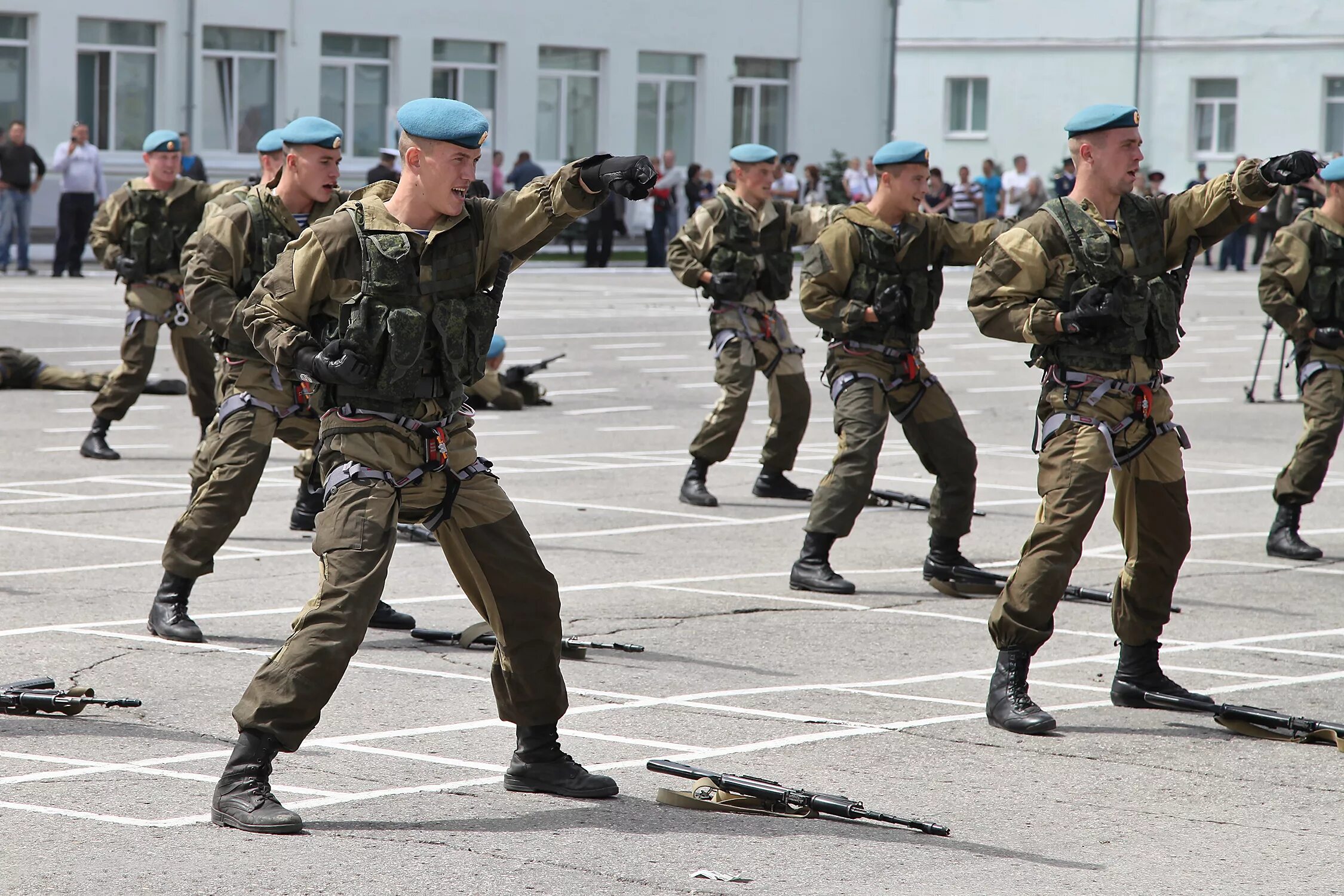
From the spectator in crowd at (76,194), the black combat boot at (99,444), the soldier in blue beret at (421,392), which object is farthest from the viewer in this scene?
the spectator in crowd at (76,194)

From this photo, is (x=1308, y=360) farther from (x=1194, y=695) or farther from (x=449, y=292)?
(x=449, y=292)

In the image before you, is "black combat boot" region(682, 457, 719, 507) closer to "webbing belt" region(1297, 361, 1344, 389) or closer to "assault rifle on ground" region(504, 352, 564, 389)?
"webbing belt" region(1297, 361, 1344, 389)

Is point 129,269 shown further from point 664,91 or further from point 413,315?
point 664,91

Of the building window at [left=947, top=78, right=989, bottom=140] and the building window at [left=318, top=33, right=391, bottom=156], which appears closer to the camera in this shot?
the building window at [left=318, top=33, right=391, bottom=156]

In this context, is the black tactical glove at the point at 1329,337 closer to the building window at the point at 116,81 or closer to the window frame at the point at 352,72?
the building window at the point at 116,81

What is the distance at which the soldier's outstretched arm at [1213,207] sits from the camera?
23.0ft

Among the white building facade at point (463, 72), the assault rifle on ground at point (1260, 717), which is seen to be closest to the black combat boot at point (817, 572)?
the assault rifle on ground at point (1260, 717)

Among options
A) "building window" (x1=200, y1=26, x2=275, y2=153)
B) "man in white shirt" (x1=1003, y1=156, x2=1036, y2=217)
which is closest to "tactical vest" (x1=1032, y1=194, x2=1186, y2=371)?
"building window" (x1=200, y1=26, x2=275, y2=153)

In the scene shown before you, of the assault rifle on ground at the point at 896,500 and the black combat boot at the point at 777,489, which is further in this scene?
the black combat boot at the point at 777,489

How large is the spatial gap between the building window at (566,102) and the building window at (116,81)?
A: 8295mm

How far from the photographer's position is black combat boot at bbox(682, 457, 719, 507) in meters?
12.6

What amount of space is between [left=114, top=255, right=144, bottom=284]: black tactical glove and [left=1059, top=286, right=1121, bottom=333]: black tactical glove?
878 cm

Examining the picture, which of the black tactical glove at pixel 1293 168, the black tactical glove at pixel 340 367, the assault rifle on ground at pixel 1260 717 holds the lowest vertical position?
the assault rifle on ground at pixel 1260 717

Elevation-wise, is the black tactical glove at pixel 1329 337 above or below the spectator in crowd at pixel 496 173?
below
